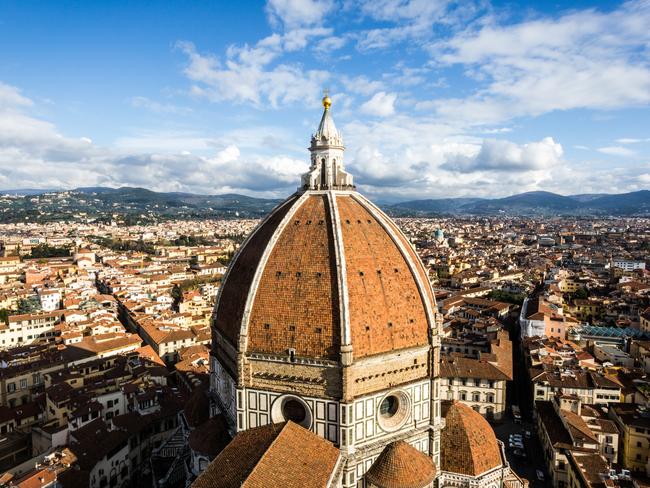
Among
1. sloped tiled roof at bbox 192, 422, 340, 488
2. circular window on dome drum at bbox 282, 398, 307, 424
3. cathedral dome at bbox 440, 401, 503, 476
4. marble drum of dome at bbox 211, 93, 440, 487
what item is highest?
marble drum of dome at bbox 211, 93, 440, 487

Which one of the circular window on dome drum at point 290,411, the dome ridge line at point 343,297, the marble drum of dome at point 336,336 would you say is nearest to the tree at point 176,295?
the marble drum of dome at point 336,336

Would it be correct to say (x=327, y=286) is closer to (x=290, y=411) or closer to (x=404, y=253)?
(x=404, y=253)

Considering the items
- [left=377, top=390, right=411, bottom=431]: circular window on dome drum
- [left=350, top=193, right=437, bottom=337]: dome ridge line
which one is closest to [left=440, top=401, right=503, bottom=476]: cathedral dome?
[left=377, top=390, right=411, bottom=431]: circular window on dome drum

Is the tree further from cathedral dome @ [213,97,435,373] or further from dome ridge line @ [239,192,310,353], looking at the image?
dome ridge line @ [239,192,310,353]

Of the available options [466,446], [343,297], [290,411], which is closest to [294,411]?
[290,411]

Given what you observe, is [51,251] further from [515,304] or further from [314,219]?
[314,219]

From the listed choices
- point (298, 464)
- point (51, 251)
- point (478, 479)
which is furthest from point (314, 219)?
point (51, 251)
